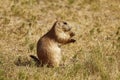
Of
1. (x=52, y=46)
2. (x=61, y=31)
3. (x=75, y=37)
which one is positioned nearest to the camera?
(x=52, y=46)

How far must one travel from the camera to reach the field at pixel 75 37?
25.2 ft

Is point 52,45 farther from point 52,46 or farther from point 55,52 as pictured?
point 55,52

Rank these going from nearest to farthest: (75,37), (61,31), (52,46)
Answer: (52,46) → (61,31) → (75,37)

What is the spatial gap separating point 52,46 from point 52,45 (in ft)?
0.06

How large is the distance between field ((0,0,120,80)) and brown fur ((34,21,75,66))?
21 cm

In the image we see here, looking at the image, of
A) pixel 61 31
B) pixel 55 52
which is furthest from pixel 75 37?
pixel 55 52

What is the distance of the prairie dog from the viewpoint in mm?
8039

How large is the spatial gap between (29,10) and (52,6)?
0.88 metres

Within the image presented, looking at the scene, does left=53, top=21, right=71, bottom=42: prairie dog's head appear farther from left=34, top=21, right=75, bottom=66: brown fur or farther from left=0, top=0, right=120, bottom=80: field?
left=0, top=0, right=120, bottom=80: field

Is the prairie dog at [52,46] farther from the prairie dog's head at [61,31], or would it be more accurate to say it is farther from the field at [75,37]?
the field at [75,37]

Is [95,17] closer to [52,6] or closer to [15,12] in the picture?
[52,6]

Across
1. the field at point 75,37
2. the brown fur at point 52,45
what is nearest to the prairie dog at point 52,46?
the brown fur at point 52,45

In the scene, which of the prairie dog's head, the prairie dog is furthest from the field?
the prairie dog's head

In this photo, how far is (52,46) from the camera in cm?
811
